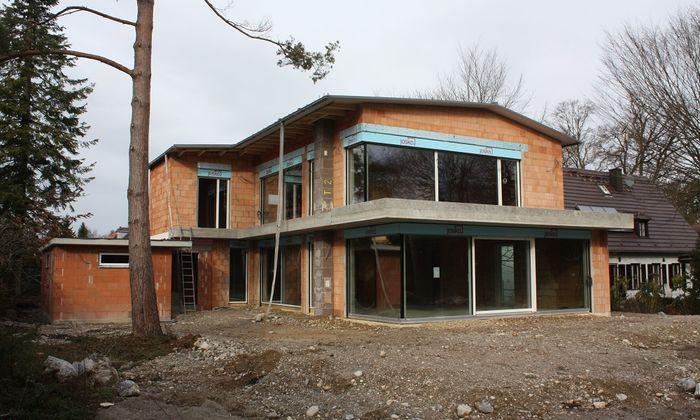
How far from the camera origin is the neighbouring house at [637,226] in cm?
2730

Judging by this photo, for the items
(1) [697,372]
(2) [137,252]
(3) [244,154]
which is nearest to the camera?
(1) [697,372]

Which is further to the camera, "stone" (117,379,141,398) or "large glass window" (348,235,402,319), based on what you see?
"large glass window" (348,235,402,319)

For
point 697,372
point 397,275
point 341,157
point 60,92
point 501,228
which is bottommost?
point 697,372

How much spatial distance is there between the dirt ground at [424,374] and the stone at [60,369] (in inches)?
37.7

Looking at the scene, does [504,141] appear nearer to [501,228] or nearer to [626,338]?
[501,228]

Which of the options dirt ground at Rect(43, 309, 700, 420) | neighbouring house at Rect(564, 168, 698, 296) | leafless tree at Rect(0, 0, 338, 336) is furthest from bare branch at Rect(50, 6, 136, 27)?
neighbouring house at Rect(564, 168, 698, 296)

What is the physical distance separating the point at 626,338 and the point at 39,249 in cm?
1695

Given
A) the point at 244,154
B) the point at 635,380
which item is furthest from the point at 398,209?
the point at 244,154

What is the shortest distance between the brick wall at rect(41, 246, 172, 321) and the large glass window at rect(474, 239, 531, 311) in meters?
9.99

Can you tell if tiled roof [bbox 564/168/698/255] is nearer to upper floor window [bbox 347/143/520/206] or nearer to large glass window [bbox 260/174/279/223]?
upper floor window [bbox 347/143/520/206]

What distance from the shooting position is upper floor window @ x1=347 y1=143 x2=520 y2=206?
16375mm

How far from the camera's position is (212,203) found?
901 inches

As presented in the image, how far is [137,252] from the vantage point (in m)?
12.1

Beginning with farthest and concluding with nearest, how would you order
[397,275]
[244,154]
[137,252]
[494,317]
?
[244,154], [494,317], [397,275], [137,252]
